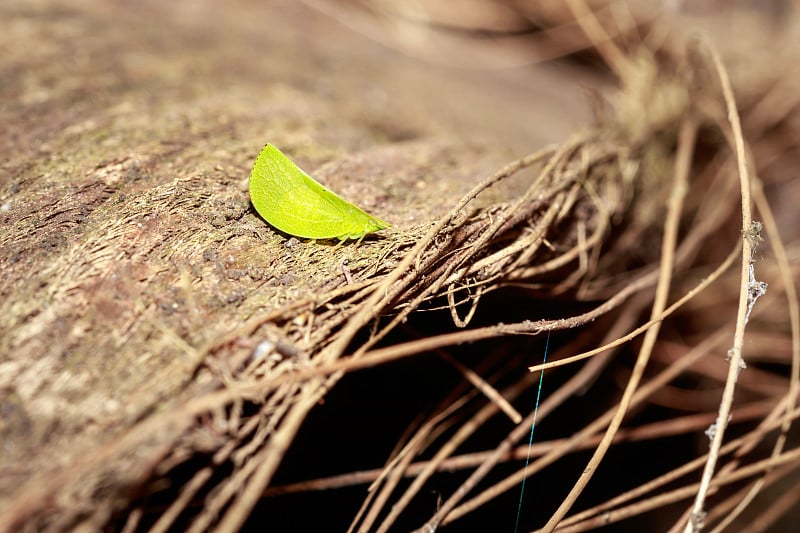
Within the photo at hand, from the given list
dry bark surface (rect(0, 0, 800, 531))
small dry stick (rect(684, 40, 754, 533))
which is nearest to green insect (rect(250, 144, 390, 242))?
dry bark surface (rect(0, 0, 800, 531))

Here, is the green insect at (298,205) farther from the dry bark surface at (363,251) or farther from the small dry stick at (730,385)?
the small dry stick at (730,385)

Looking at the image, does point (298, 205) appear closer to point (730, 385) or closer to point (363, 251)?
point (363, 251)

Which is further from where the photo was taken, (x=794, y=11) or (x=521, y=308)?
(x=794, y=11)

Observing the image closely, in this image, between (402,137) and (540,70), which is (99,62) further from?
(540,70)

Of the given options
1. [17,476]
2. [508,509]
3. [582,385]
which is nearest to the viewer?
[17,476]

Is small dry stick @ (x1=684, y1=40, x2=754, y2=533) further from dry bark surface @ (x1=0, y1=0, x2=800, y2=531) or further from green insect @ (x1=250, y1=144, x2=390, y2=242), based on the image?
green insect @ (x1=250, y1=144, x2=390, y2=242)

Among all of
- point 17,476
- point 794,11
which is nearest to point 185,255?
point 17,476

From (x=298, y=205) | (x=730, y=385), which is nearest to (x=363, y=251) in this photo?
(x=298, y=205)

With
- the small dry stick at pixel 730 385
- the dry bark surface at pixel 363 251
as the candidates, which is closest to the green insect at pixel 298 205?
the dry bark surface at pixel 363 251

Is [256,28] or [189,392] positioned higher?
[256,28]
